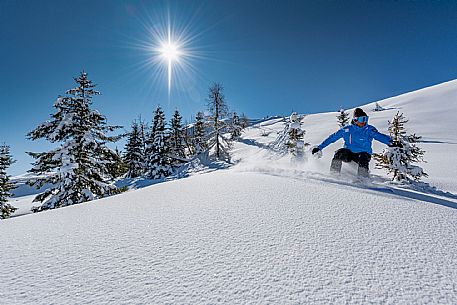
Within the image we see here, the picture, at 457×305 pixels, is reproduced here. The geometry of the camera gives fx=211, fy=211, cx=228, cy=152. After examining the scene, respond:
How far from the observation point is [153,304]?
882 mm

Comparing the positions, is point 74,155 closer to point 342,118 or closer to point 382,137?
point 382,137

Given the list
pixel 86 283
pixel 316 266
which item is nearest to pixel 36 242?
pixel 86 283

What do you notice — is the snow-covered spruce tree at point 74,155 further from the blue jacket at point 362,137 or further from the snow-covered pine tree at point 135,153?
the snow-covered pine tree at point 135,153

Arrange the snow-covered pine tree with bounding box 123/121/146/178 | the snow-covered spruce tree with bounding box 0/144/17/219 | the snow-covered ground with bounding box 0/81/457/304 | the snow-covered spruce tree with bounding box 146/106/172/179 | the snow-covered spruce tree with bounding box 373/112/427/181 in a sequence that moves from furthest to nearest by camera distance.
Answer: the snow-covered pine tree with bounding box 123/121/146/178
the snow-covered spruce tree with bounding box 146/106/172/179
the snow-covered spruce tree with bounding box 0/144/17/219
the snow-covered spruce tree with bounding box 373/112/427/181
the snow-covered ground with bounding box 0/81/457/304

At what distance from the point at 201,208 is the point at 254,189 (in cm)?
94

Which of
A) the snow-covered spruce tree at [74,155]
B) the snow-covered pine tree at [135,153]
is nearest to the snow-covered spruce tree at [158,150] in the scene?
the snow-covered pine tree at [135,153]

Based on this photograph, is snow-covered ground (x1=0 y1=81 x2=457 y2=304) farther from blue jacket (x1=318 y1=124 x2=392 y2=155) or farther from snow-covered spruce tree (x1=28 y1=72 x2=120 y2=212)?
snow-covered spruce tree (x1=28 y1=72 x2=120 y2=212)

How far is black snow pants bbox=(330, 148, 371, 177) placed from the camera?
4617 mm

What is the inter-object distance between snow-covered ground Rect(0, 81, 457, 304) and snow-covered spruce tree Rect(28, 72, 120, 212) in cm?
656

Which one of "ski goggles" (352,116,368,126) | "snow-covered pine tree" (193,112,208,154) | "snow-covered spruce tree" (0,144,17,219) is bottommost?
"snow-covered spruce tree" (0,144,17,219)

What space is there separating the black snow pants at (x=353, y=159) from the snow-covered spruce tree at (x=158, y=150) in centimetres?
2078

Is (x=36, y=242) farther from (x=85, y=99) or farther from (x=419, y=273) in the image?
(x=85, y=99)

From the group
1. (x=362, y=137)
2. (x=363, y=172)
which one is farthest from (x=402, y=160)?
(x=363, y=172)

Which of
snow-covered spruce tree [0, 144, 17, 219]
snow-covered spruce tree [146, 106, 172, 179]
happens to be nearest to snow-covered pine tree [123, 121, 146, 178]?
snow-covered spruce tree [146, 106, 172, 179]
